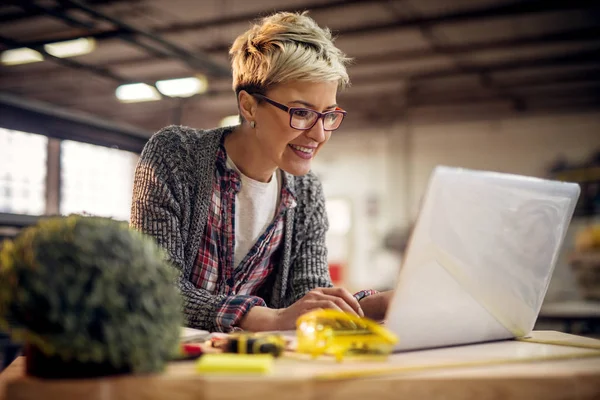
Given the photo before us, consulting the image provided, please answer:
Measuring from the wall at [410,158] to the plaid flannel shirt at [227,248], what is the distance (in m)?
8.91

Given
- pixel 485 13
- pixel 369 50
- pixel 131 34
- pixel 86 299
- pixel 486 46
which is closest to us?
pixel 86 299

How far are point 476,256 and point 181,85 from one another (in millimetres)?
5160

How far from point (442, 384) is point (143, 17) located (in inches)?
267

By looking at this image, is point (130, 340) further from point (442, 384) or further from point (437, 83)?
point (437, 83)

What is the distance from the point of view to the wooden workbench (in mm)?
684

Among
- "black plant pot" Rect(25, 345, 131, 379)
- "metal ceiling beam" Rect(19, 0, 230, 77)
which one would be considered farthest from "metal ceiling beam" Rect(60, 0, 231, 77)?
"black plant pot" Rect(25, 345, 131, 379)

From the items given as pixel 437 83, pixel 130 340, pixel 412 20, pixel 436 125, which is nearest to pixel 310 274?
pixel 130 340

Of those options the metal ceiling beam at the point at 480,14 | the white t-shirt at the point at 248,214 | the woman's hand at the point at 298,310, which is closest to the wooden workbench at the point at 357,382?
the woman's hand at the point at 298,310

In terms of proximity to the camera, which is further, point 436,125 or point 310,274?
point 436,125

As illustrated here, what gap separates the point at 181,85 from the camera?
5746 mm

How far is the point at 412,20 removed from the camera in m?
6.32

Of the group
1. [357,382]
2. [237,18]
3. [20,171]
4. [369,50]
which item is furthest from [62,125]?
[369,50]

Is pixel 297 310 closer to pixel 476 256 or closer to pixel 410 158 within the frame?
pixel 476 256

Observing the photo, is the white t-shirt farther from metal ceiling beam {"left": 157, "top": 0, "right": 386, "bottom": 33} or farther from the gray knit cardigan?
metal ceiling beam {"left": 157, "top": 0, "right": 386, "bottom": 33}
